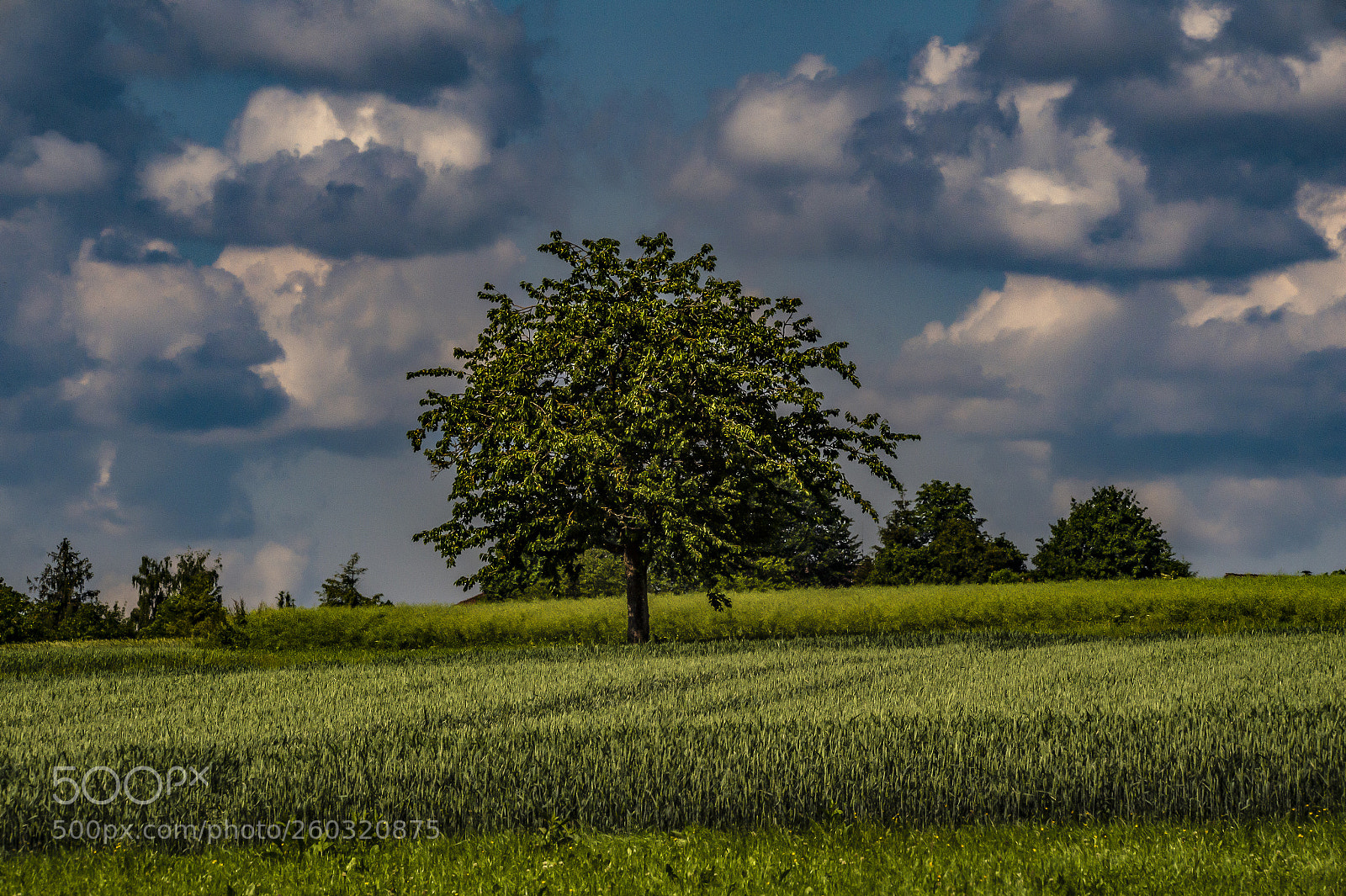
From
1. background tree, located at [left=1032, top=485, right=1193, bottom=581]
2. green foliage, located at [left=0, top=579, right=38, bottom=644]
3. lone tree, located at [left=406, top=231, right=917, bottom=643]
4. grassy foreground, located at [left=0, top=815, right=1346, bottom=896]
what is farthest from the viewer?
background tree, located at [left=1032, top=485, right=1193, bottom=581]

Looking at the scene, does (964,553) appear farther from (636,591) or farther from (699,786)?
(699,786)

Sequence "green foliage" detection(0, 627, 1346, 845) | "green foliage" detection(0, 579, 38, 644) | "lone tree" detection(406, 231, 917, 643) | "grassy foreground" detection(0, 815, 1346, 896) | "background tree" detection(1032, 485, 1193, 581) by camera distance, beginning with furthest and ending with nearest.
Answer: "background tree" detection(1032, 485, 1193, 581) < "green foliage" detection(0, 579, 38, 644) < "lone tree" detection(406, 231, 917, 643) < "green foliage" detection(0, 627, 1346, 845) < "grassy foreground" detection(0, 815, 1346, 896)

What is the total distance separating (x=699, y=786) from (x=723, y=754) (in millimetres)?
628

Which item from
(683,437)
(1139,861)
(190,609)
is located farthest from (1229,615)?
(190,609)

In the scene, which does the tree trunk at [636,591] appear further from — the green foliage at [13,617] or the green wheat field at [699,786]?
the green foliage at [13,617]

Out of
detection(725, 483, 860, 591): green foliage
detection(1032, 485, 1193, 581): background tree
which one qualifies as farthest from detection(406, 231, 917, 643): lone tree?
detection(1032, 485, 1193, 581): background tree

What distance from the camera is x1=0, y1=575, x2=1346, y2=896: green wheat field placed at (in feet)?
22.7

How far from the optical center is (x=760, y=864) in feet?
22.7

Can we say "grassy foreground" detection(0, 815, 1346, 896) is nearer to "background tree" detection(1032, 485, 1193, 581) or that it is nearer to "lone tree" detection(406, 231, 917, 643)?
"lone tree" detection(406, 231, 917, 643)

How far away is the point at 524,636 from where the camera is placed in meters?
32.6

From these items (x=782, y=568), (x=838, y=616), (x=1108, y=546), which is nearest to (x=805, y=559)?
(x=782, y=568)

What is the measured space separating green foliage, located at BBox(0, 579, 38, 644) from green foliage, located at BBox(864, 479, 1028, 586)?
4157 cm

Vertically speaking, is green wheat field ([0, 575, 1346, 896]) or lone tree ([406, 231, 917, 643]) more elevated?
lone tree ([406, 231, 917, 643])

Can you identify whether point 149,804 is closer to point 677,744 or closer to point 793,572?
point 677,744
